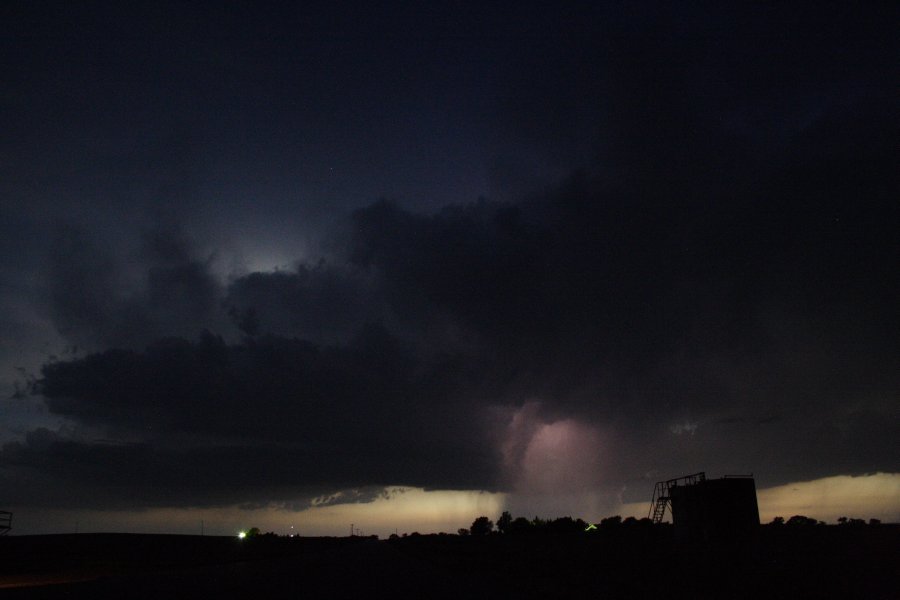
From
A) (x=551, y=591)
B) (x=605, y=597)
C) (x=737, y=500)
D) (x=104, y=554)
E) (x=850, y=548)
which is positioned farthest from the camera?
(x=104, y=554)

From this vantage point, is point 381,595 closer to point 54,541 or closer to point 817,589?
point 817,589

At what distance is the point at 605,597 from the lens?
2758cm

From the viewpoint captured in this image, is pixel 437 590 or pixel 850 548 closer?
pixel 437 590

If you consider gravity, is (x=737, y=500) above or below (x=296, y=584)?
above

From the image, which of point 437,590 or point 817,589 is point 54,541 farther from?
point 817,589

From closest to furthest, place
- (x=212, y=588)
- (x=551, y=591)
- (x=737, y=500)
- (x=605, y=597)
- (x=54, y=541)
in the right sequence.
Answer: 1. (x=605, y=597)
2. (x=551, y=591)
3. (x=212, y=588)
4. (x=737, y=500)
5. (x=54, y=541)

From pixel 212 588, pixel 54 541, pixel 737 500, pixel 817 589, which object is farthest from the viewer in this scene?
pixel 54 541

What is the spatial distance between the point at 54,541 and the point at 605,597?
12302 cm

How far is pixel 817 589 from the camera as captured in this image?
25594mm

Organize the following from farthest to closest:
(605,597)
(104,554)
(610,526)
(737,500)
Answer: (610,526) < (104,554) < (737,500) < (605,597)

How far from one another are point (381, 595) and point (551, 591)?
8278mm

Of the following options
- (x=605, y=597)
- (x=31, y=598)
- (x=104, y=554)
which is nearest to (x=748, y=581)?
(x=605, y=597)

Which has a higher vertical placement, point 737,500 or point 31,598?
point 737,500

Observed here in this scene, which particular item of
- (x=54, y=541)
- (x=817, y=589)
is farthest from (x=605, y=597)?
(x=54, y=541)
